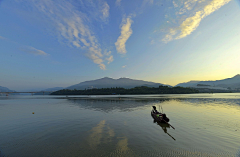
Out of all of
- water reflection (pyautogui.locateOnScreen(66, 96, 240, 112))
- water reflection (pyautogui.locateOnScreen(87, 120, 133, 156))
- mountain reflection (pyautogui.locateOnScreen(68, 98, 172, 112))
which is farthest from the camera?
water reflection (pyautogui.locateOnScreen(66, 96, 240, 112))

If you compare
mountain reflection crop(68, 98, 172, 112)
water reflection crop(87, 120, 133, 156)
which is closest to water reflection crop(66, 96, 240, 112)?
mountain reflection crop(68, 98, 172, 112)

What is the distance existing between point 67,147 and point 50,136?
5986mm

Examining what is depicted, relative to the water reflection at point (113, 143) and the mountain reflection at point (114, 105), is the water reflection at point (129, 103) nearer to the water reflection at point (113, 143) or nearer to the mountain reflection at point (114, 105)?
the mountain reflection at point (114, 105)

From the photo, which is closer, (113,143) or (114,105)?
(113,143)

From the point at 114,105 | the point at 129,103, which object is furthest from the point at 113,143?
the point at 129,103

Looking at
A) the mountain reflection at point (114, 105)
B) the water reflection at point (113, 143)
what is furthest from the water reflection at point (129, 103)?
the water reflection at point (113, 143)

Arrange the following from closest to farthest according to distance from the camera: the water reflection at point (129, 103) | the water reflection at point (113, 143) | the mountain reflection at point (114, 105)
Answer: the water reflection at point (113, 143)
the mountain reflection at point (114, 105)
the water reflection at point (129, 103)

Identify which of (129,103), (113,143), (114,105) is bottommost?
(113,143)

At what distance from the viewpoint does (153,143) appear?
48.7 feet

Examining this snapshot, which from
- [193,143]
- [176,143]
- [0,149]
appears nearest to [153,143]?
[176,143]

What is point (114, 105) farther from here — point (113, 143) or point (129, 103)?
point (113, 143)

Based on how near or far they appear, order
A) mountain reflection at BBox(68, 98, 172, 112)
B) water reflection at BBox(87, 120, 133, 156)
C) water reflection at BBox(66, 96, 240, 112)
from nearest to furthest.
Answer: water reflection at BBox(87, 120, 133, 156) < mountain reflection at BBox(68, 98, 172, 112) < water reflection at BBox(66, 96, 240, 112)

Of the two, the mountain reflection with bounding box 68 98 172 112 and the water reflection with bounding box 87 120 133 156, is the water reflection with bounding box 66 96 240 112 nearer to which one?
the mountain reflection with bounding box 68 98 172 112

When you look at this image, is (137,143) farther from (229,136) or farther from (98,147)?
(229,136)
